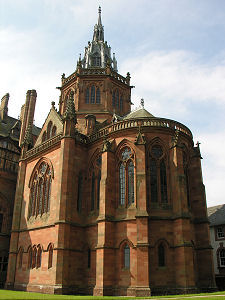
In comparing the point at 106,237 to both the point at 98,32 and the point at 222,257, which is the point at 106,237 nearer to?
the point at 222,257

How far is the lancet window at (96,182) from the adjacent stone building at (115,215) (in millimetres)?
94

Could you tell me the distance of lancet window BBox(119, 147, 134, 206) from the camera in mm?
24495

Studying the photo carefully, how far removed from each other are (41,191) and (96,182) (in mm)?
6877

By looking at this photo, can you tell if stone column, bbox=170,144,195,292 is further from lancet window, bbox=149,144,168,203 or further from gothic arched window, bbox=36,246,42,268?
gothic arched window, bbox=36,246,42,268

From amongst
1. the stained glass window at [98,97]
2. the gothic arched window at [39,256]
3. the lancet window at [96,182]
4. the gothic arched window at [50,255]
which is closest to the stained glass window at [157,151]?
the lancet window at [96,182]

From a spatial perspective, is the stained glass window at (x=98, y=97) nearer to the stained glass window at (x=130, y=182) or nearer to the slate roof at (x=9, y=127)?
the slate roof at (x=9, y=127)

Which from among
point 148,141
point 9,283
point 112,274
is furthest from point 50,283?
point 148,141

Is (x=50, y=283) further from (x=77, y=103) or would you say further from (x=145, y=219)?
(x=77, y=103)

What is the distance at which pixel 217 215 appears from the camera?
41031 millimetres

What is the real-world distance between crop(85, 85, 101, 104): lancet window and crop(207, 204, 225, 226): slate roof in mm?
22366

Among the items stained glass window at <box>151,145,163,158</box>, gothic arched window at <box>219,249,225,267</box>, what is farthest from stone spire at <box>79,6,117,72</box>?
gothic arched window at <box>219,249,225,267</box>

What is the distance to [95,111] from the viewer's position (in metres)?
37.9

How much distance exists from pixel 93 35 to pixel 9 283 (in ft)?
123

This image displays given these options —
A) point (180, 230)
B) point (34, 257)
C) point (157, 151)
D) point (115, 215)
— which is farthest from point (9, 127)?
point (180, 230)
